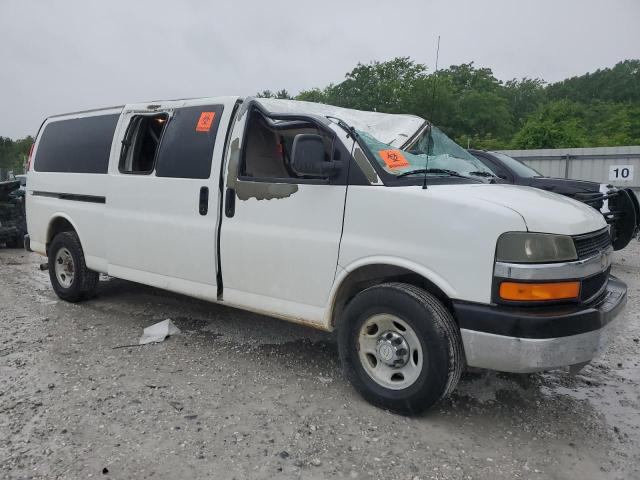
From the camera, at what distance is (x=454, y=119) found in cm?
4481

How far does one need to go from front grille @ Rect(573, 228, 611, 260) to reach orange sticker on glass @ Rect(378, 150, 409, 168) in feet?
3.89

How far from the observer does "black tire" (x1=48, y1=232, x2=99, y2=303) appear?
18.2ft

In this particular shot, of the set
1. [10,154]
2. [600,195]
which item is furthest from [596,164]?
[10,154]

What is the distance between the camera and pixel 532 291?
2.80m

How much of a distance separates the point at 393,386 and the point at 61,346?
9.66 ft

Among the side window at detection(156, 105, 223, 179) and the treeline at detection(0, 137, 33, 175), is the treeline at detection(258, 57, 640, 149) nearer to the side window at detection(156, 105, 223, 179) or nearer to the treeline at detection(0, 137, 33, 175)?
the side window at detection(156, 105, 223, 179)

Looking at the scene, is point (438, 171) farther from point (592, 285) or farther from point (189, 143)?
point (189, 143)

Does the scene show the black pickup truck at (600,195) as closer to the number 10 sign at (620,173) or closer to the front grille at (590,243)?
the front grille at (590,243)

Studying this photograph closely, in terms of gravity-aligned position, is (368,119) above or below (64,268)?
above

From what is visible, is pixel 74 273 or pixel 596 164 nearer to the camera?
pixel 74 273

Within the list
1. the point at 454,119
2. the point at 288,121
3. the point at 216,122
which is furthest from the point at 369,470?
the point at 454,119

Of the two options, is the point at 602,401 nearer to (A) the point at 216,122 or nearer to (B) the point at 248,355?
(B) the point at 248,355

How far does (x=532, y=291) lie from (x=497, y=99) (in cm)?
4729

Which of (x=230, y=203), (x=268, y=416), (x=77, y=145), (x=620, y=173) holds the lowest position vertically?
(x=268, y=416)
